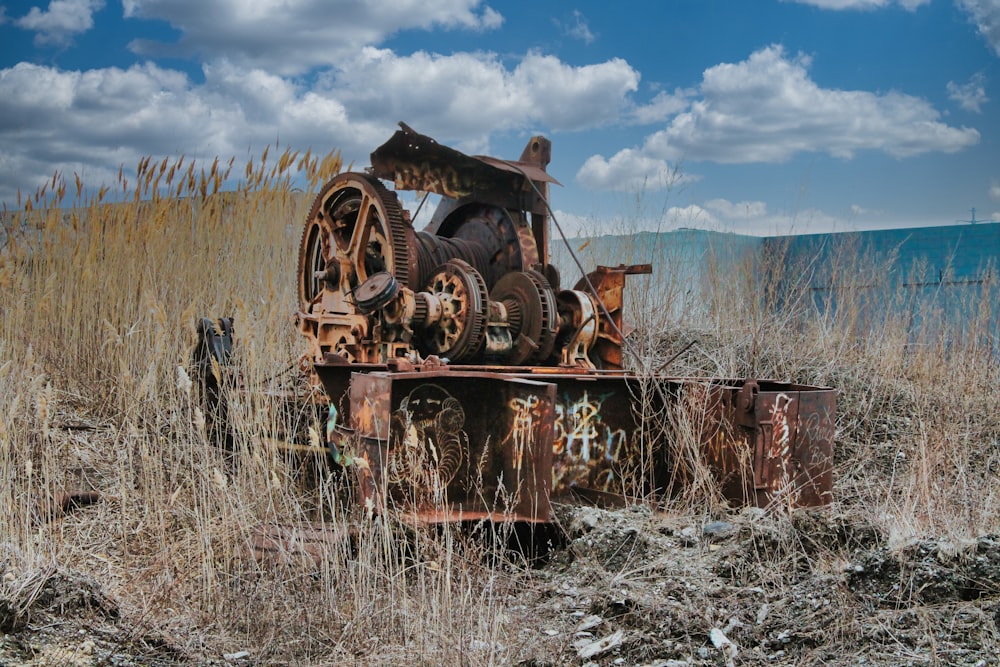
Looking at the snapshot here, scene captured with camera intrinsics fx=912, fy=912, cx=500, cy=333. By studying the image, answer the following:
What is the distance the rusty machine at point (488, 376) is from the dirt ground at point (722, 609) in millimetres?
539

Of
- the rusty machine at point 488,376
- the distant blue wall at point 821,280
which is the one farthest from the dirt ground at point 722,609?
the distant blue wall at point 821,280

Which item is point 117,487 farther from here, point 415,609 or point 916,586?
point 916,586

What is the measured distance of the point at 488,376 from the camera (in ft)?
14.1

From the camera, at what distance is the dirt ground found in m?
2.96

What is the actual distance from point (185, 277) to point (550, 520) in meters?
4.20

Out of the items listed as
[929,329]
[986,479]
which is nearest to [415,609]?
[986,479]

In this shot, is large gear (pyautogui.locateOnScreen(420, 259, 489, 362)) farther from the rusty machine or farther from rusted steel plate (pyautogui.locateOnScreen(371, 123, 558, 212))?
rusted steel plate (pyautogui.locateOnScreen(371, 123, 558, 212))

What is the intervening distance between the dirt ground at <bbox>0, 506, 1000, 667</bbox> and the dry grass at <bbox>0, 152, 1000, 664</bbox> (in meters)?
0.08

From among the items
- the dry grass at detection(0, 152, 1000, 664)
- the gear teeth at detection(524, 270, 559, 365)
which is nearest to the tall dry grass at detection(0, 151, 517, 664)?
the dry grass at detection(0, 152, 1000, 664)

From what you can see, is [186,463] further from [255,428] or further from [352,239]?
[352,239]

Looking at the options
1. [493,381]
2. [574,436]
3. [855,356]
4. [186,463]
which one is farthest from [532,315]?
[855,356]

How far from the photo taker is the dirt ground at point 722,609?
2961 millimetres

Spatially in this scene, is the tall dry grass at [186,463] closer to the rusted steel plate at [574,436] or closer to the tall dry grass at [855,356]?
the rusted steel plate at [574,436]

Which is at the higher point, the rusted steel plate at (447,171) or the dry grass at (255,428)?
the rusted steel plate at (447,171)
